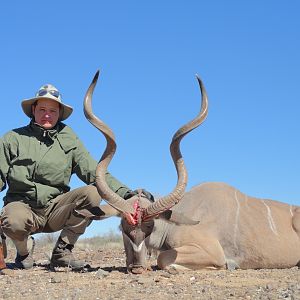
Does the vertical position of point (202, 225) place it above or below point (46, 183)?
below

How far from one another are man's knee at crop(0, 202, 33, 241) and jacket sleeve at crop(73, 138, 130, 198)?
73 cm

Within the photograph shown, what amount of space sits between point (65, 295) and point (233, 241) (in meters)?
3.03

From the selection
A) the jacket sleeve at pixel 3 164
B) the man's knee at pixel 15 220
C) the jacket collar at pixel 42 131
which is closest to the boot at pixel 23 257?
the man's knee at pixel 15 220

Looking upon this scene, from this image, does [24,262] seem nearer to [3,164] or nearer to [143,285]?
[3,164]

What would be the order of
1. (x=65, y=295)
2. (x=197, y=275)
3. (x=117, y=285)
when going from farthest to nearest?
(x=197, y=275) < (x=117, y=285) < (x=65, y=295)

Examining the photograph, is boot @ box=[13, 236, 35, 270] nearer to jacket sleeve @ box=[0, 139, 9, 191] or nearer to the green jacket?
the green jacket

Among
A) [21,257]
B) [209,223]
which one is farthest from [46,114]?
[209,223]

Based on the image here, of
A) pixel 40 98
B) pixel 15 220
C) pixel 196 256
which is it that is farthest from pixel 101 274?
pixel 40 98

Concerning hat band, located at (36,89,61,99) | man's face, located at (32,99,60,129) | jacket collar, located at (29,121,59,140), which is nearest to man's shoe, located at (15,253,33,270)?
jacket collar, located at (29,121,59,140)

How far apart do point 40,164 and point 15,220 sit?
0.58 metres

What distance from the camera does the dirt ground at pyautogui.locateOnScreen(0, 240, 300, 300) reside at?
4.26m

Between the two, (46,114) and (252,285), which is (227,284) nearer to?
(252,285)

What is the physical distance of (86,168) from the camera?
638 cm

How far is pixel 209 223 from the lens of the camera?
6918 millimetres
